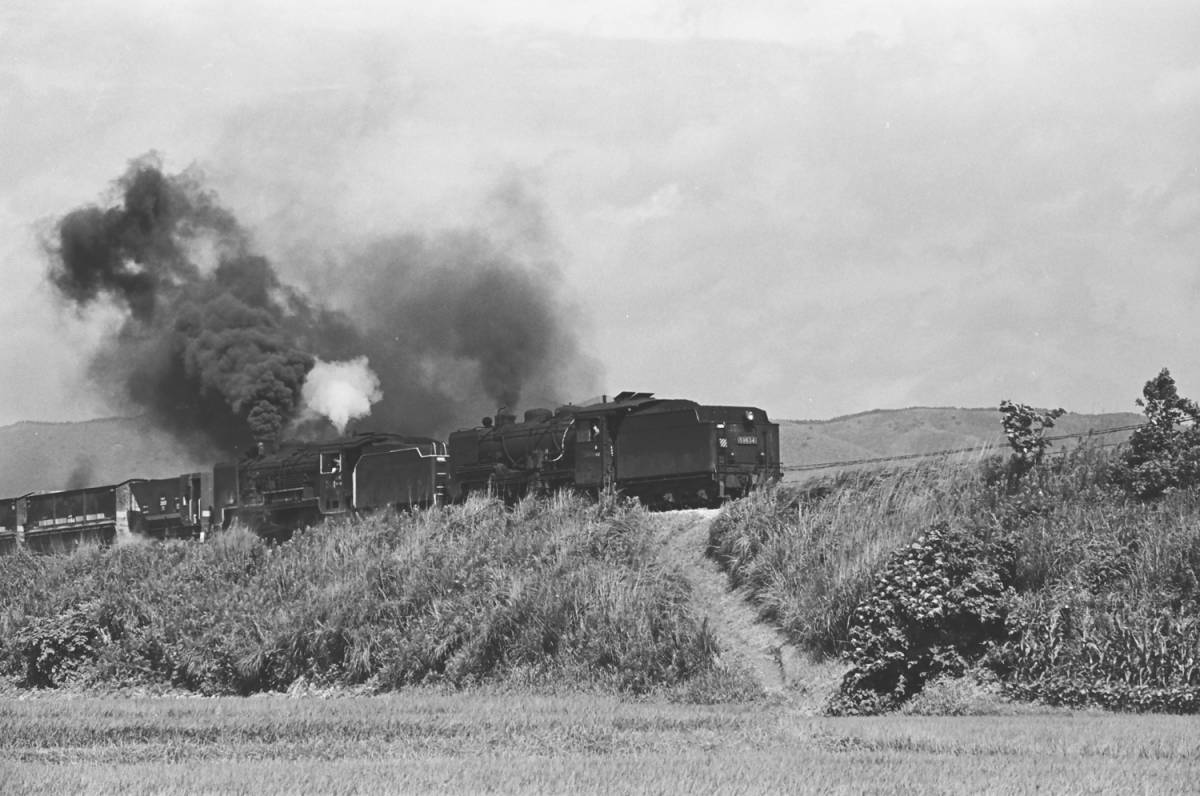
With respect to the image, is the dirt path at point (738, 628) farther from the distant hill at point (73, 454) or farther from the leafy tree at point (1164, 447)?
the distant hill at point (73, 454)

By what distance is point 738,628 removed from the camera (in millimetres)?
25859

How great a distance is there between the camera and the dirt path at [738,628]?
2331 centimetres

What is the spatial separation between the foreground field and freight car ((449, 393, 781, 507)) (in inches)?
412

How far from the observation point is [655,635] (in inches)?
974

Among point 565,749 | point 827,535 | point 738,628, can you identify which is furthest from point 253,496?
point 565,749

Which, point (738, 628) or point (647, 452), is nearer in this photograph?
point (738, 628)

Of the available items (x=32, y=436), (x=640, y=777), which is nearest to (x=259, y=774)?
(x=640, y=777)

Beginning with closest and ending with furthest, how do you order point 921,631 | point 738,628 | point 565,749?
point 565,749, point 921,631, point 738,628

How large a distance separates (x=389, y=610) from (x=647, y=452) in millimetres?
7859

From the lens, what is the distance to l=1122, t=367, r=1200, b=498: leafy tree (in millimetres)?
24641

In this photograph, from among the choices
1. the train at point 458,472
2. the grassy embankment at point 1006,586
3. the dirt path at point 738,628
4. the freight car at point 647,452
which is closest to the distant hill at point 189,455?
the train at point 458,472

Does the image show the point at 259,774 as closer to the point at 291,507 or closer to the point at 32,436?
the point at 291,507

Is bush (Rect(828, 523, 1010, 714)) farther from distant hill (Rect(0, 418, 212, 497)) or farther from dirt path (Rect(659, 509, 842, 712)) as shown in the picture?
distant hill (Rect(0, 418, 212, 497))

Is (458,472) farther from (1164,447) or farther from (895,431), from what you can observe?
(895,431)
